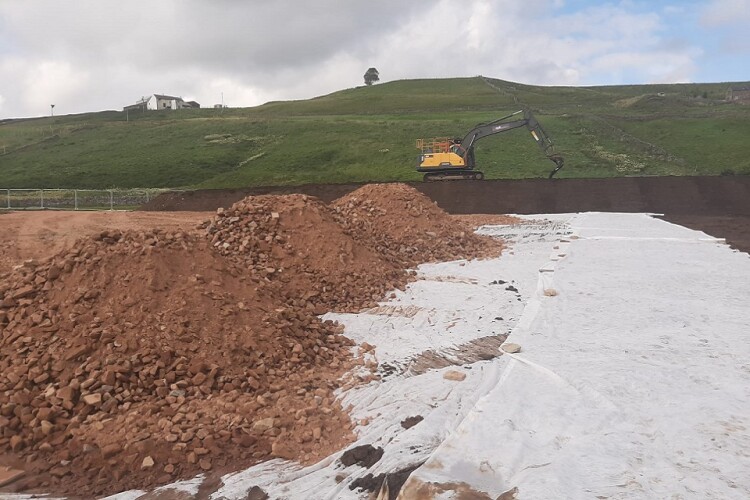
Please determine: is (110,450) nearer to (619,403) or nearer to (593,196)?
(619,403)

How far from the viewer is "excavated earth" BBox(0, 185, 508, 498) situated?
401 cm

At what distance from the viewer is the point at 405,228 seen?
12109mm

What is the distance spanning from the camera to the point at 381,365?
5.52m

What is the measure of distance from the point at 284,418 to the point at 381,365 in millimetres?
1413

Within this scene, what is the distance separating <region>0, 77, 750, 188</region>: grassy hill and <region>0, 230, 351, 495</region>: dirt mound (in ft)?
82.6

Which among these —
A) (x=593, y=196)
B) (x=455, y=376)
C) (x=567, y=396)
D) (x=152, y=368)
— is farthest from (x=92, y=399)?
(x=593, y=196)

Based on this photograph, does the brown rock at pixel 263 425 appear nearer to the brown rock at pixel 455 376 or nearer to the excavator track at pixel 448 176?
the brown rock at pixel 455 376

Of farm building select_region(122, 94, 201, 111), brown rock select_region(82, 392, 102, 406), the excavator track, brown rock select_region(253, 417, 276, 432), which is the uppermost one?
farm building select_region(122, 94, 201, 111)

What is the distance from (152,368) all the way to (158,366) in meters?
0.06

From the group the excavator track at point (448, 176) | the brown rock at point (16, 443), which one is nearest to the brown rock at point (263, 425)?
the brown rock at point (16, 443)

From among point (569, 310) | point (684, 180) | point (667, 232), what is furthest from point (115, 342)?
point (684, 180)

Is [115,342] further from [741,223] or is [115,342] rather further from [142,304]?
[741,223]

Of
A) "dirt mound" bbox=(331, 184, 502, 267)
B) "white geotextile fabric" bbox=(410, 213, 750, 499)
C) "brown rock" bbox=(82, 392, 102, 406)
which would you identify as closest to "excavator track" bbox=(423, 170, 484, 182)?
"dirt mound" bbox=(331, 184, 502, 267)

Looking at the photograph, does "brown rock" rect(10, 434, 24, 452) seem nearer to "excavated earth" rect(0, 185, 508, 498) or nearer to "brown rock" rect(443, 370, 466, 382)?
"excavated earth" rect(0, 185, 508, 498)
